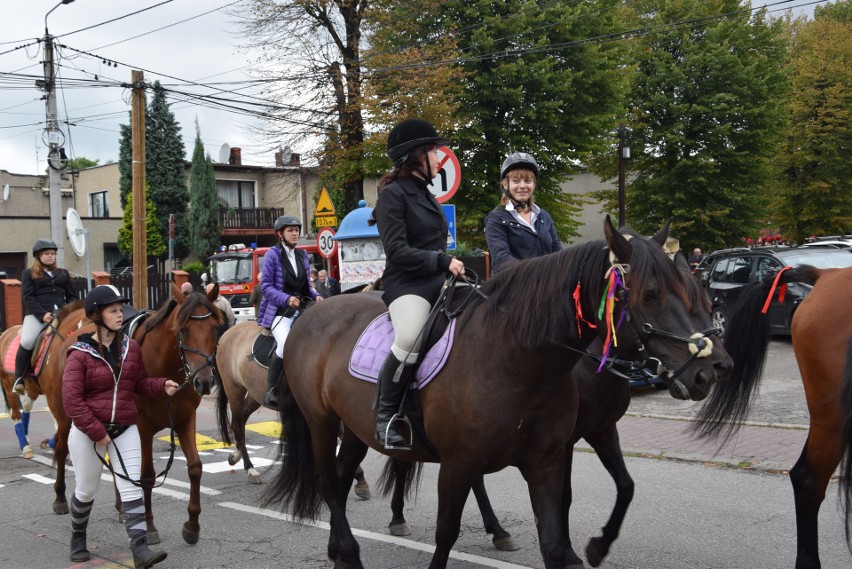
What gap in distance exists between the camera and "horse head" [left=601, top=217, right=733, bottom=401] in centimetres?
341

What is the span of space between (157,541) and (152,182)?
4197cm

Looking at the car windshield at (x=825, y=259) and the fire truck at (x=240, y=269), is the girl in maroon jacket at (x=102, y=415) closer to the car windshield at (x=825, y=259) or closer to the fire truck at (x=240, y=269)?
the car windshield at (x=825, y=259)

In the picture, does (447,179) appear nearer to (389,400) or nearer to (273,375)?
(273,375)

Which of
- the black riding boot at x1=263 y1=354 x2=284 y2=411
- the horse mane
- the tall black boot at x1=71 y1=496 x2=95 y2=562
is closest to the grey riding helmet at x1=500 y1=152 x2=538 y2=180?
the horse mane

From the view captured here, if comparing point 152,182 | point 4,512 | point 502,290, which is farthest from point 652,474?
point 152,182

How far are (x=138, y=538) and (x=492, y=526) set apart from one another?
2.47m

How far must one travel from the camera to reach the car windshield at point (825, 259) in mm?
16062

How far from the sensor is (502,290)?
14.0 ft

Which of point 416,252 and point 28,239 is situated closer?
point 416,252

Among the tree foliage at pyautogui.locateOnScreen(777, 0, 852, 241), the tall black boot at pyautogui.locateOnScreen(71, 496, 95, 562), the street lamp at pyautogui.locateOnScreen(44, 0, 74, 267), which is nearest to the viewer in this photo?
the tall black boot at pyautogui.locateOnScreen(71, 496, 95, 562)

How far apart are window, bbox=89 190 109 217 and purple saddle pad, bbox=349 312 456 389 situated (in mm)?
46614

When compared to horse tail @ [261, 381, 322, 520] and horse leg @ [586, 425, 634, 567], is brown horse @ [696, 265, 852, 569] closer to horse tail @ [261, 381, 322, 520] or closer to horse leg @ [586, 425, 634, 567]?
horse leg @ [586, 425, 634, 567]

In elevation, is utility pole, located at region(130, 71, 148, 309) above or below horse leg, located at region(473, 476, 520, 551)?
above

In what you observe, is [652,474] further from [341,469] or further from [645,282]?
[645,282]
